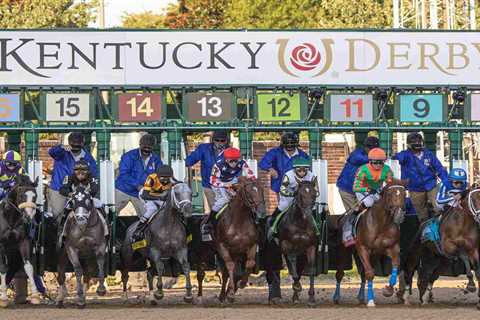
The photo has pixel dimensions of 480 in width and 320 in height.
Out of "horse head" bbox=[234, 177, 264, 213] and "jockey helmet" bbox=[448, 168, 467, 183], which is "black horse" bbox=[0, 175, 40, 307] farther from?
"jockey helmet" bbox=[448, 168, 467, 183]

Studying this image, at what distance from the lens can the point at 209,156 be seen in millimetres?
23125

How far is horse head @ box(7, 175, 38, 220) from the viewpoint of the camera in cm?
2136

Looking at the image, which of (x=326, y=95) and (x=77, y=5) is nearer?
(x=326, y=95)

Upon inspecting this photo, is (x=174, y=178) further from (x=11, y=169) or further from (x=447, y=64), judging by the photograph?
(x=447, y=64)

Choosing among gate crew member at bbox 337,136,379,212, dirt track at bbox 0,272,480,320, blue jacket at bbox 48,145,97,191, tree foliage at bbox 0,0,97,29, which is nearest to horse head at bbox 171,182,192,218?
dirt track at bbox 0,272,480,320

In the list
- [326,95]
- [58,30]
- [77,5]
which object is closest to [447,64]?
[326,95]

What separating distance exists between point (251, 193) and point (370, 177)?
171 cm

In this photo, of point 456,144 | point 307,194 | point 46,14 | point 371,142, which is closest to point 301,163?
point 307,194

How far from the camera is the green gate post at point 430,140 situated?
78.0ft

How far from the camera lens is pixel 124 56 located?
76.0 ft

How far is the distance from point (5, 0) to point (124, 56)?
30849mm

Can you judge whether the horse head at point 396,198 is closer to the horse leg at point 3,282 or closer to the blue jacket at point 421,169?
the blue jacket at point 421,169

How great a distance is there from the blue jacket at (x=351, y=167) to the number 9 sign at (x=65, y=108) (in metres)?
3.63

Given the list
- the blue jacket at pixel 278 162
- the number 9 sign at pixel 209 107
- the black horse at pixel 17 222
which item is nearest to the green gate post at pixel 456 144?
the blue jacket at pixel 278 162
